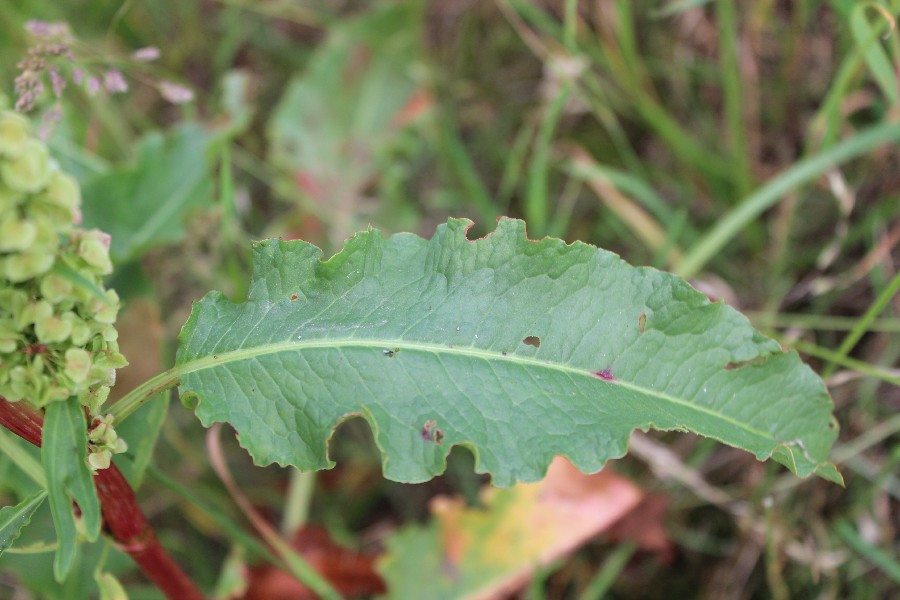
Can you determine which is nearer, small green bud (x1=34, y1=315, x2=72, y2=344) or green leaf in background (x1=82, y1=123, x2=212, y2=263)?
small green bud (x1=34, y1=315, x2=72, y2=344)

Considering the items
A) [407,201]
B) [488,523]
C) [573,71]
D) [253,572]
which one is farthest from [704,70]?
[253,572]

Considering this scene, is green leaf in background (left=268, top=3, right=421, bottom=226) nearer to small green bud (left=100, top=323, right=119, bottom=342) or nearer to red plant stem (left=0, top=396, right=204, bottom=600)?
red plant stem (left=0, top=396, right=204, bottom=600)

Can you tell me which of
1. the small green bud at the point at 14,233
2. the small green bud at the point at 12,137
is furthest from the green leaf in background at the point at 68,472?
the small green bud at the point at 12,137

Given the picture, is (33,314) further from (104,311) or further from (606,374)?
(606,374)

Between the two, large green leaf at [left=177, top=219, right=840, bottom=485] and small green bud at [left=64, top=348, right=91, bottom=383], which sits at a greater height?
small green bud at [left=64, top=348, right=91, bottom=383]

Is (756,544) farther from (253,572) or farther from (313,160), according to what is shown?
(313,160)

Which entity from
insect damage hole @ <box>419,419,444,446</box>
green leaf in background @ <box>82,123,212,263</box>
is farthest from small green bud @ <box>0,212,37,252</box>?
green leaf in background @ <box>82,123,212,263</box>
